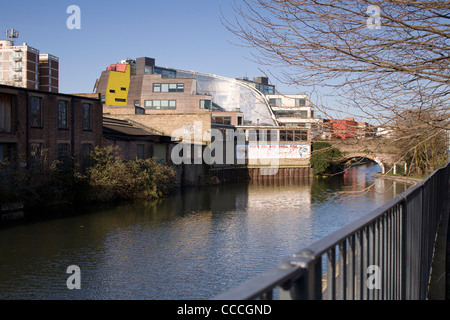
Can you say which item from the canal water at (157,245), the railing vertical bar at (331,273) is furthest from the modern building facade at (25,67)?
the railing vertical bar at (331,273)

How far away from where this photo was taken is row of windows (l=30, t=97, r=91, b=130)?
26.8 meters

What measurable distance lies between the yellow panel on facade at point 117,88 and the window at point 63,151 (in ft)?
141

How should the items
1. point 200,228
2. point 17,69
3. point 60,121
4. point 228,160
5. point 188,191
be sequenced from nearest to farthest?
point 200,228 < point 60,121 < point 188,191 < point 228,160 < point 17,69

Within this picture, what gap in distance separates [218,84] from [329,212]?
62.1 m

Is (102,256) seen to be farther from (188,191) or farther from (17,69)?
(17,69)

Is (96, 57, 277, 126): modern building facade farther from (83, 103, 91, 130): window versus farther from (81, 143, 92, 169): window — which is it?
(81, 143, 92, 169): window

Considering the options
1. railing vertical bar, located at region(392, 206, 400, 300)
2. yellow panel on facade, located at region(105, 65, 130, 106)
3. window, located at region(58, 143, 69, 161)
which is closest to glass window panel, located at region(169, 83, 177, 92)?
yellow panel on facade, located at region(105, 65, 130, 106)

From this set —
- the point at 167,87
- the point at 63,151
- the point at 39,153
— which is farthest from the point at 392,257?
the point at 167,87

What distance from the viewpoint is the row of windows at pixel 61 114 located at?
26.8 m

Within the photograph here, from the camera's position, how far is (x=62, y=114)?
29.2 meters

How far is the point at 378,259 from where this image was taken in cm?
325

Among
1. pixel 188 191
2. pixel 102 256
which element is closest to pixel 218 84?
pixel 188 191

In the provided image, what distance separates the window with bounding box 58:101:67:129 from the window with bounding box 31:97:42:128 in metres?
1.67

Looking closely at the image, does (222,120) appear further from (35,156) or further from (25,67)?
(35,156)
